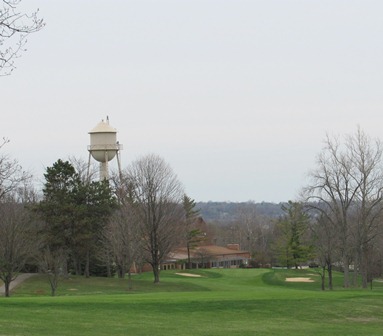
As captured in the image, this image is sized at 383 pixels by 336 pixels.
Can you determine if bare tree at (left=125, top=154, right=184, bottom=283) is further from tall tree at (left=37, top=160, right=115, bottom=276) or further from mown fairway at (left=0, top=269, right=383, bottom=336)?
mown fairway at (left=0, top=269, right=383, bottom=336)

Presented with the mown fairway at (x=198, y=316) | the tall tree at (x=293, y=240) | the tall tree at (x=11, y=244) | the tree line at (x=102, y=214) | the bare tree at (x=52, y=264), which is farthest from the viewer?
the tall tree at (x=293, y=240)

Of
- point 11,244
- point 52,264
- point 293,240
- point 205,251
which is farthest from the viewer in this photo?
point 205,251

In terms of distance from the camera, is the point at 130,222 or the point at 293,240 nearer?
the point at 130,222

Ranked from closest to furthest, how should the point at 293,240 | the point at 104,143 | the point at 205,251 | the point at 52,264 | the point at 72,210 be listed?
1. the point at 52,264
2. the point at 72,210
3. the point at 104,143
4. the point at 293,240
5. the point at 205,251

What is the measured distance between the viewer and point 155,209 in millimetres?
55000

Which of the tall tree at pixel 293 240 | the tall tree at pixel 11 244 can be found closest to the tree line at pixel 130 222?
the tall tree at pixel 11 244

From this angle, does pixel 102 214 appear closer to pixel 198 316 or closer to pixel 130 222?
pixel 130 222

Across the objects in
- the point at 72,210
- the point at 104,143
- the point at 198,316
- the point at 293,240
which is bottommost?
the point at 198,316

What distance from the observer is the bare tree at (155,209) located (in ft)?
180

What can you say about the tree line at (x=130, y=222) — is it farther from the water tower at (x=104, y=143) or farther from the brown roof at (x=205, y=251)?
the brown roof at (x=205, y=251)

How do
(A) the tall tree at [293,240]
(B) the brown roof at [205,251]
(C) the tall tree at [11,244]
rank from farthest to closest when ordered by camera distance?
(B) the brown roof at [205,251] < (A) the tall tree at [293,240] < (C) the tall tree at [11,244]

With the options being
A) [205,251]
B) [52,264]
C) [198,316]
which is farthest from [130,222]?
[205,251]

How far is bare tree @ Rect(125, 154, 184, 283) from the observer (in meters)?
54.7

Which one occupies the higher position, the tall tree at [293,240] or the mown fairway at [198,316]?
the tall tree at [293,240]
